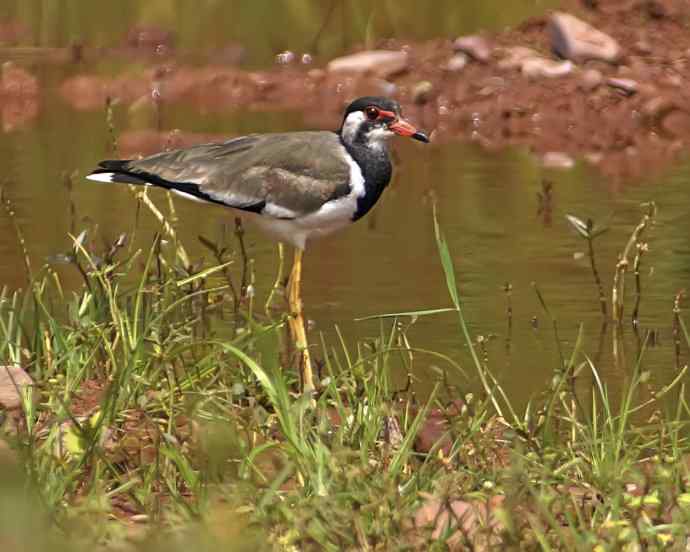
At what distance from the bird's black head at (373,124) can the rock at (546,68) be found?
975cm

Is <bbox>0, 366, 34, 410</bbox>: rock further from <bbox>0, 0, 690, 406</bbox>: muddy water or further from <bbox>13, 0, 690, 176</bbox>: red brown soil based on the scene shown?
<bbox>13, 0, 690, 176</bbox>: red brown soil

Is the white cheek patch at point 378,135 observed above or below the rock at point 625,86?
above

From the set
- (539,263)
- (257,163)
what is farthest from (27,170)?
(257,163)

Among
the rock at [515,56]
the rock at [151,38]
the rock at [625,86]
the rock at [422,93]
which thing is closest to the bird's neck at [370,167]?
the rock at [422,93]

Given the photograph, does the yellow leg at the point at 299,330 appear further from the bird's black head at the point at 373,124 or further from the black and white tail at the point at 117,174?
the black and white tail at the point at 117,174

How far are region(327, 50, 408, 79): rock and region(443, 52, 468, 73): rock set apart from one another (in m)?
0.42

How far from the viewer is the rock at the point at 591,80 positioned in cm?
1588

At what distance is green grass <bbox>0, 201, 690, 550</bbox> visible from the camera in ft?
13.0

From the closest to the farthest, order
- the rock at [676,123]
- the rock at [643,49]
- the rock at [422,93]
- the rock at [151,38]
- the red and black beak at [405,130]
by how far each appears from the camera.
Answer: the red and black beak at [405,130] < the rock at [676,123] < the rock at [422,93] < the rock at [643,49] < the rock at [151,38]

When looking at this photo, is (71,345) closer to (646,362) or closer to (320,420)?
(320,420)

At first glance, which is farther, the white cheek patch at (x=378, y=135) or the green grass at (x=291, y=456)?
the white cheek patch at (x=378, y=135)

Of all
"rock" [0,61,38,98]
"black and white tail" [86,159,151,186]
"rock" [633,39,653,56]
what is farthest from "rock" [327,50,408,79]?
"black and white tail" [86,159,151,186]

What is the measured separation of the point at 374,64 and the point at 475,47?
1.01 meters

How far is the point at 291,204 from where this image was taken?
6.49 m
